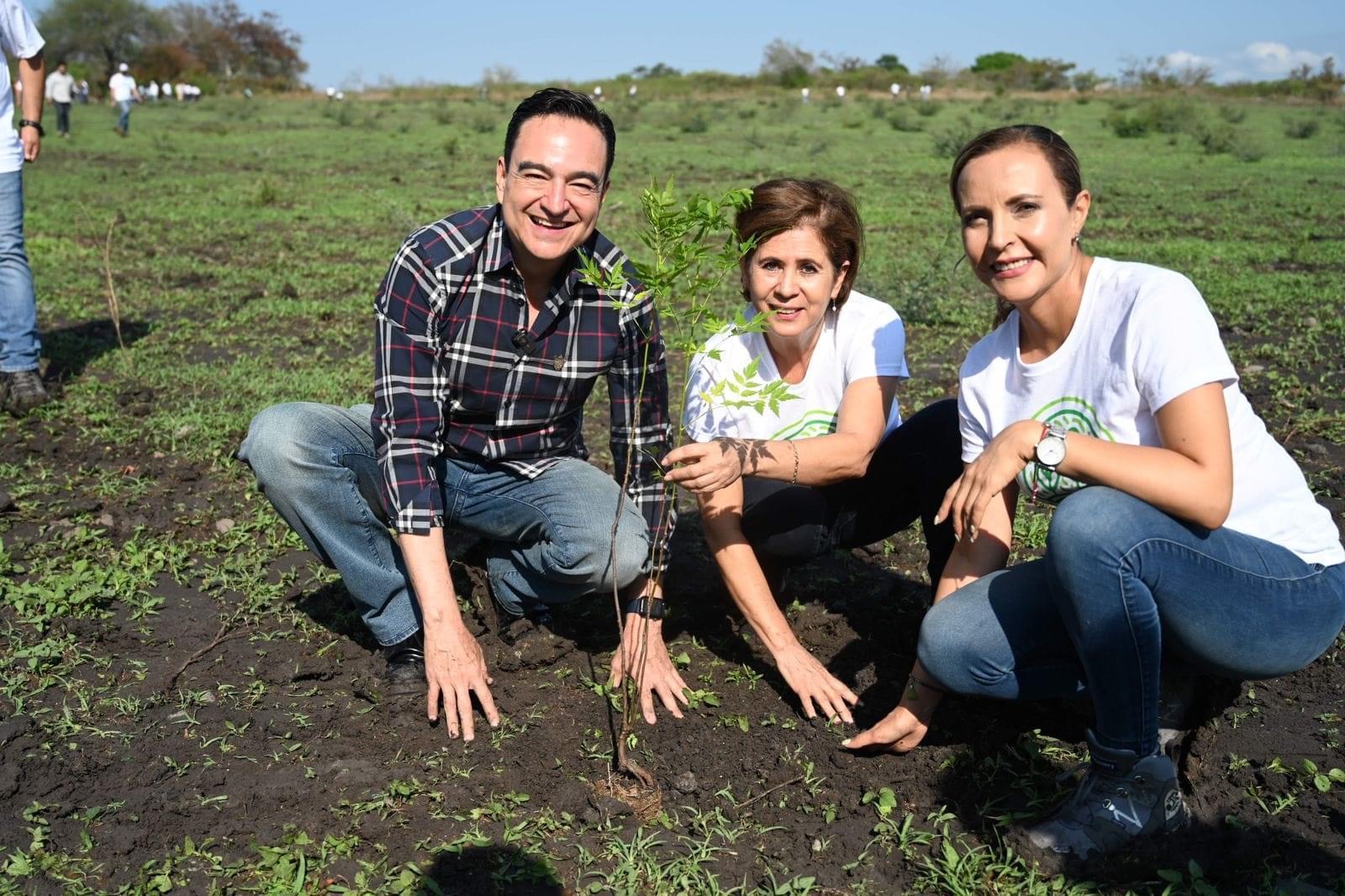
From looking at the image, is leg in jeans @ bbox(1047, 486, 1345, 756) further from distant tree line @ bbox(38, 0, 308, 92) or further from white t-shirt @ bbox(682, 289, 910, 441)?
distant tree line @ bbox(38, 0, 308, 92)

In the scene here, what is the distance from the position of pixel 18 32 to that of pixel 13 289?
3.80 ft

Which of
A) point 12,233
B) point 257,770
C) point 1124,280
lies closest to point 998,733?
point 1124,280

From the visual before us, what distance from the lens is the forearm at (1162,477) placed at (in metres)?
2.13

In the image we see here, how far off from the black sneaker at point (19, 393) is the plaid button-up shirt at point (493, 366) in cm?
313

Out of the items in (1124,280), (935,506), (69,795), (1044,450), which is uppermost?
(1124,280)

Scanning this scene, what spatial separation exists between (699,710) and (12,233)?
4.02 m

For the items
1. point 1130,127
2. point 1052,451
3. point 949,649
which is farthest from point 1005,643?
point 1130,127

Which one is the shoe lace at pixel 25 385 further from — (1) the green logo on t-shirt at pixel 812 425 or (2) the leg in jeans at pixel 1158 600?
(2) the leg in jeans at pixel 1158 600

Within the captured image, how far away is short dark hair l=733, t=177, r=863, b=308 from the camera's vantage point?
2826 mm

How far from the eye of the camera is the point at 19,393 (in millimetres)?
5121

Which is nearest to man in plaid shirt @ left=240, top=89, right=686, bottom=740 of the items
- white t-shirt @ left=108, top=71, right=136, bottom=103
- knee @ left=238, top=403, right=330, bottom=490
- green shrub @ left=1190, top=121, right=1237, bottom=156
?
knee @ left=238, top=403, right=330, bottom=490

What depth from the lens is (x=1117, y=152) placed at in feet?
60.1

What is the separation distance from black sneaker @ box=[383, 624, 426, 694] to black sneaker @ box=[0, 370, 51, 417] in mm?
3055

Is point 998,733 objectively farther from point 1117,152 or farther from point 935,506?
point 1117,152
